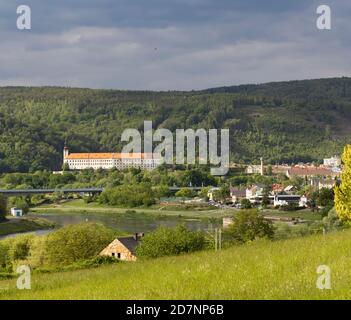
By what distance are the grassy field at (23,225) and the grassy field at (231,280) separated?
196 feet

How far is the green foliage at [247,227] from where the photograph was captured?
38.7 m

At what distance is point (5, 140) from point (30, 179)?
139 feet

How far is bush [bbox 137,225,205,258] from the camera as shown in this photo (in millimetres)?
27016

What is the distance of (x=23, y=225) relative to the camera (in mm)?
75562

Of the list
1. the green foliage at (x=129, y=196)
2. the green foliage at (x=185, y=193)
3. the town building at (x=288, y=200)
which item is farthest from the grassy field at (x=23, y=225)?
the green foliage at (x=185, y=193)

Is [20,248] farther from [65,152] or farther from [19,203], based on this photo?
[65,152]

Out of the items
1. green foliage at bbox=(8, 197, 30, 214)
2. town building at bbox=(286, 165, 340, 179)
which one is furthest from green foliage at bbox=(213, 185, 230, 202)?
town building at bbox=(286, 165, 340, 179)

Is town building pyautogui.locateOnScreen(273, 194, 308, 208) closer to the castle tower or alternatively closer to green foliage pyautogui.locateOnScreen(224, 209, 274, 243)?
green foliage pyautogui.locateOnScreen(224, 209, 274, 243)

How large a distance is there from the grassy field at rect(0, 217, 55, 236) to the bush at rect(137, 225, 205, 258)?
4474 cm

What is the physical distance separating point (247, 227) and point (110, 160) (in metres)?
141

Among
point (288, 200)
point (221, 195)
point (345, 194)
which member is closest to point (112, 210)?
point (221, 195)
